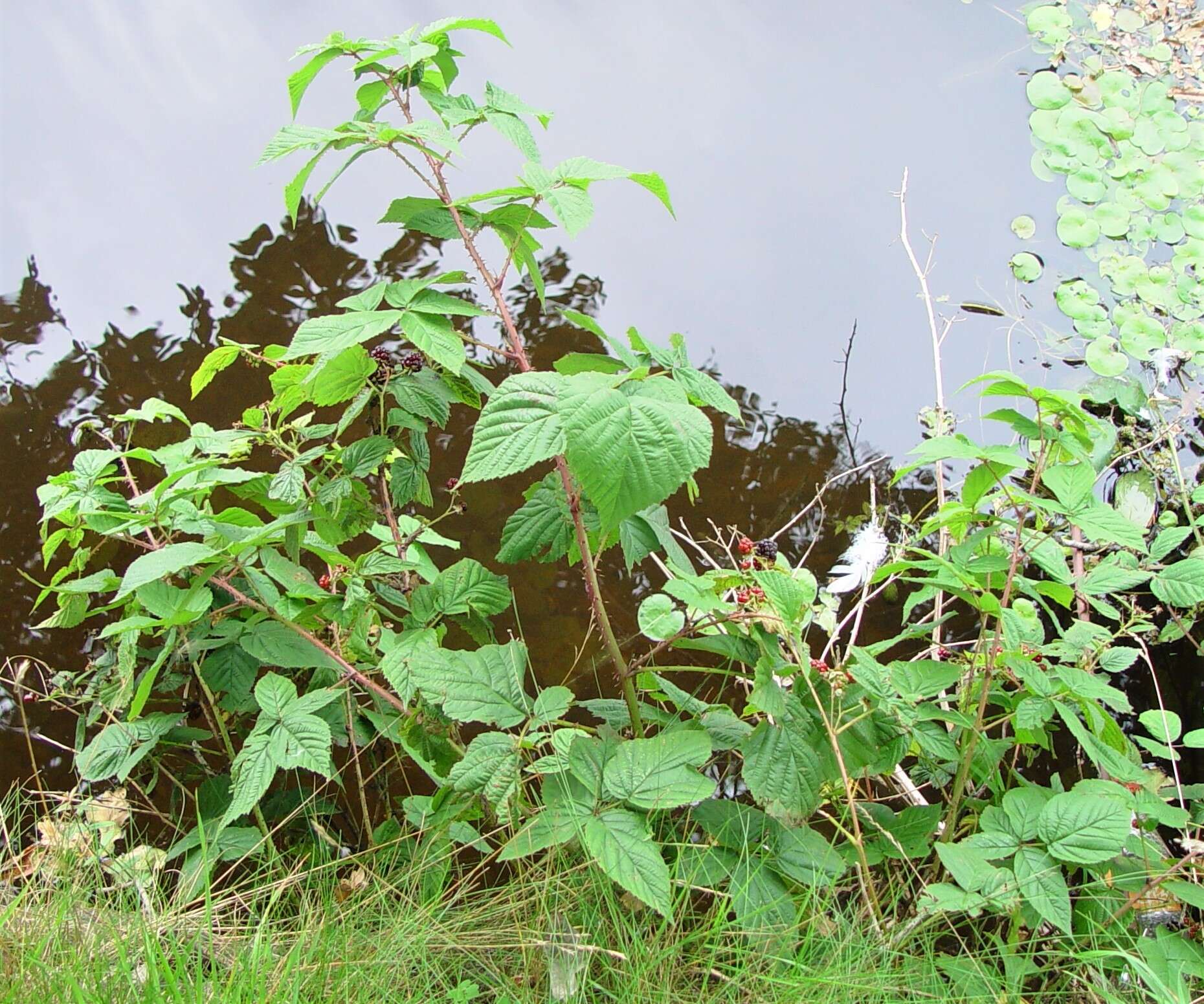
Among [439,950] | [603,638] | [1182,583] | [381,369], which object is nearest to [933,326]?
[1182,583]

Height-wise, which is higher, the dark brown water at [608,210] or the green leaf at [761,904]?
the dark brown water at [608,210]

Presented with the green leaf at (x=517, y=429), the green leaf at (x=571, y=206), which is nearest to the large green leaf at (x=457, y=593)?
the green leaf at (x=517, y=429)

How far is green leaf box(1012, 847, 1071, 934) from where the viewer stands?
3.70ft

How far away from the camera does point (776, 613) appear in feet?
3.84

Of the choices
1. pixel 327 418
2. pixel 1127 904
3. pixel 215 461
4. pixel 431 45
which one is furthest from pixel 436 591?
pixel 1127 904

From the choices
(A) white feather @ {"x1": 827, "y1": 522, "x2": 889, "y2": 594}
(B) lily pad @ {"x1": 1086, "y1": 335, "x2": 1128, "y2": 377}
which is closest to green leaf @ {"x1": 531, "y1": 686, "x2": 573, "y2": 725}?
(A) white feather @ {"x1": 827, "y1": 522, "x2": 889, "y2": 594}

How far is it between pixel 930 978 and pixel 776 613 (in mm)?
459

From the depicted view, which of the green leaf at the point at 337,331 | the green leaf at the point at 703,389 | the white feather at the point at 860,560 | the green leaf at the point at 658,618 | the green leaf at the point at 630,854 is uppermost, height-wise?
the green leaf at the point at 337,331

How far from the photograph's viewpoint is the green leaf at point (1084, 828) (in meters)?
1.15

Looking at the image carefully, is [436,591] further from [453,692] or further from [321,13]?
[321,13]

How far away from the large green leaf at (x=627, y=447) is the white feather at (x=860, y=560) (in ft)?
3.41

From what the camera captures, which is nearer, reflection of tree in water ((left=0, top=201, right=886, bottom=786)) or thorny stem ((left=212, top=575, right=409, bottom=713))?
thorny stem ((left=212, top=575, right=409, bottom=713))

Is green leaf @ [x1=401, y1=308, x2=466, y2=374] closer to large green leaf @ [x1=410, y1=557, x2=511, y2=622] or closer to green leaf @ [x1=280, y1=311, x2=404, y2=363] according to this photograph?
green leaf @ [x1=280, y1=311, x2=404, y2=363]

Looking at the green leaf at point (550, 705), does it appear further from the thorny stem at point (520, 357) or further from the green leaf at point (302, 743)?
the green leaf at point (302, 743)
